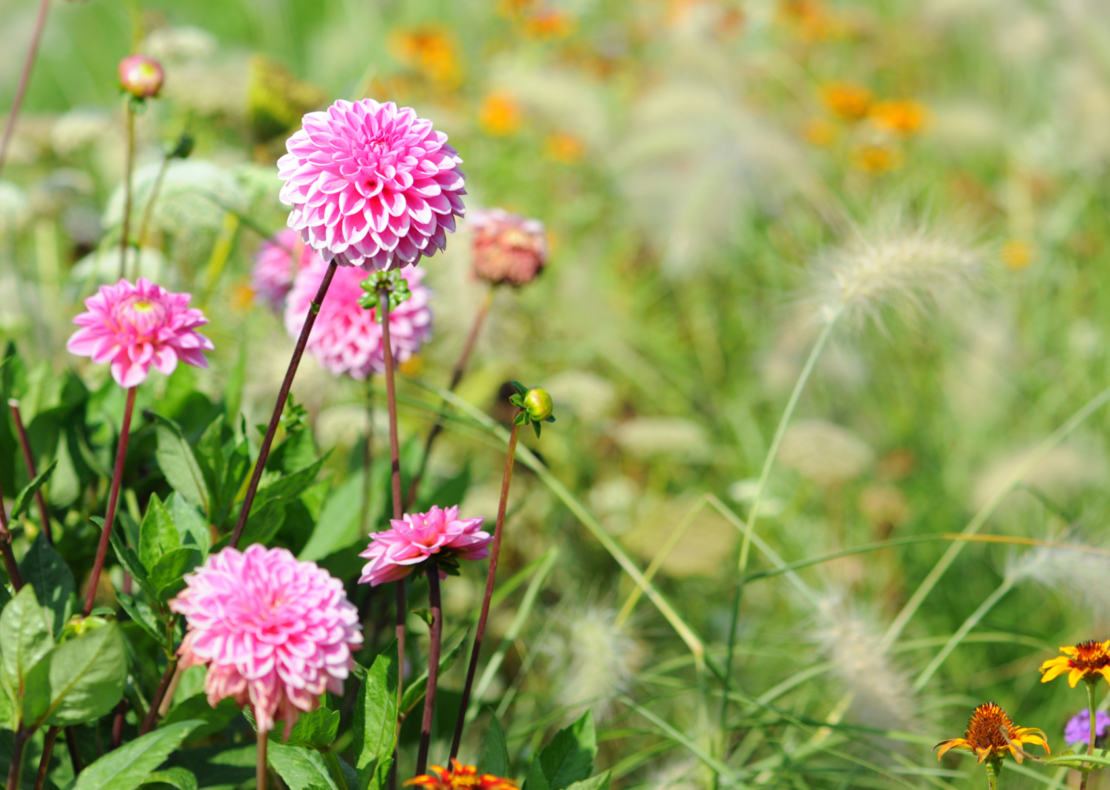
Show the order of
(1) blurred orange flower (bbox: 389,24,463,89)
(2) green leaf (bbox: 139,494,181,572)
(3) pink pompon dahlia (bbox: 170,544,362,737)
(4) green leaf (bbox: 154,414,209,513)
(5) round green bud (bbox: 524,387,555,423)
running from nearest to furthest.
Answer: (3) pink pompon dahlia (bbox: 170,544,362,737)
(5) round green bud (bbox: 524,387,555,423)
(2) green leaf (bbox: 139,494,181,572)
(4) green leaf (bbox: 154,414,209,513)
(1) blurred orange flower (bbox: 389,24,463,89)

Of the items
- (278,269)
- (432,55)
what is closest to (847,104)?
(432,55)

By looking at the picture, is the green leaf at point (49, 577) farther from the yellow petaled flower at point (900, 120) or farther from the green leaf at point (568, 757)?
the yellow petaled flower at point (900, 120)

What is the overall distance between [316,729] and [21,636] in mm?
232

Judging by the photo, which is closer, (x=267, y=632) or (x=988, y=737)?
(x=267, y=632)

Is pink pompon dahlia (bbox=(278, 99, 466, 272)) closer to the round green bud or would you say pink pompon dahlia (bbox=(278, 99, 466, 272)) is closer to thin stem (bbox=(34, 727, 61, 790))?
the round green bud

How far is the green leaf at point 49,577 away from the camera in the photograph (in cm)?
89

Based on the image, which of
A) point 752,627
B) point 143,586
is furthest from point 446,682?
point 143,586

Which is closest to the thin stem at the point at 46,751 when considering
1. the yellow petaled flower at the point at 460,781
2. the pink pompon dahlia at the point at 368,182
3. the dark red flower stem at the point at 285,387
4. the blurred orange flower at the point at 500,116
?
the dark red flower stem at the point at 285,387

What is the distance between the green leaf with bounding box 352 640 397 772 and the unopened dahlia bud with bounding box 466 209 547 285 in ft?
2.04

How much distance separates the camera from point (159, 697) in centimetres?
81

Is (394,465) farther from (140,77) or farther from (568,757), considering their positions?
(140,77)

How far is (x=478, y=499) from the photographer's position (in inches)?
72.3

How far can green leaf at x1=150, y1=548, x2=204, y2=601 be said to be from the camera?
0.79 meters

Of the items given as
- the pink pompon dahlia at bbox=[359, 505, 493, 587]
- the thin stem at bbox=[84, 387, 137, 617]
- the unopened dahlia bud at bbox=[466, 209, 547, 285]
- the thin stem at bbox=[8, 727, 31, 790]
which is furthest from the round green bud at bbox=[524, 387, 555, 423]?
the unopened dahlia bud at bbox=[466, 209, 547, 285]
